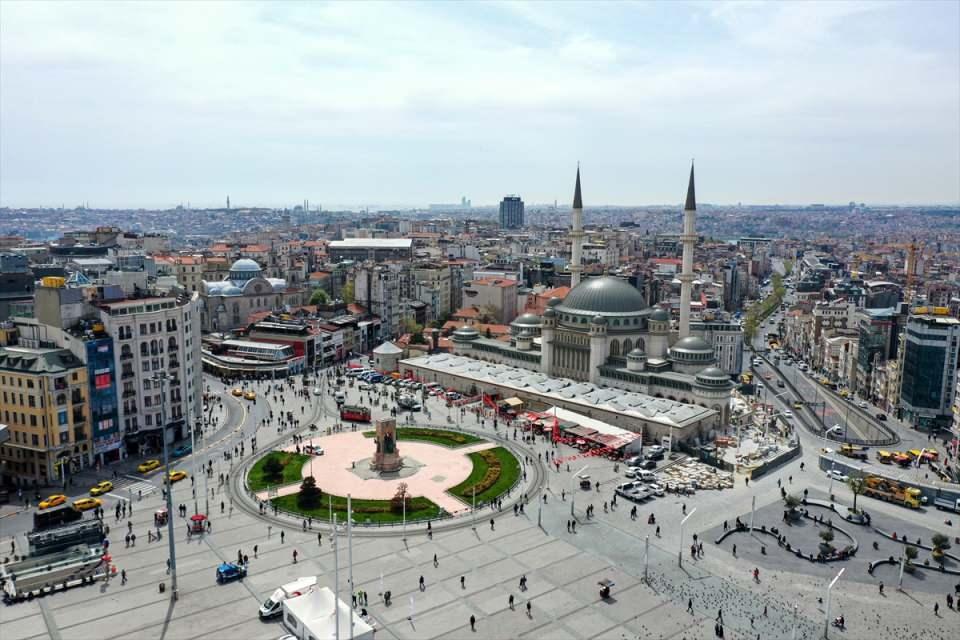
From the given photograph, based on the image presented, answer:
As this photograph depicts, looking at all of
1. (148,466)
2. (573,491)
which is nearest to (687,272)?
(573,491)

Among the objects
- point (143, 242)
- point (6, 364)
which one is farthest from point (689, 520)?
point (143, 242)

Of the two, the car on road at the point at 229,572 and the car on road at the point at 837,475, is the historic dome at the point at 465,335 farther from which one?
the car on road at the point at 229,572

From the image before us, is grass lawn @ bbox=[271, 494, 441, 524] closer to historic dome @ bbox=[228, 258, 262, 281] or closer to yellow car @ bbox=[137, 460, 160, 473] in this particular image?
yellow car @ bbox=[137, 460, 160, 473]

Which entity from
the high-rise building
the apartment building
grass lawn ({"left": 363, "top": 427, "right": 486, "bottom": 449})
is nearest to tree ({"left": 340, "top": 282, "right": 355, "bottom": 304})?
grass lawn ({"left": 363, "top": 427, "right": 486, "bottom": 449})

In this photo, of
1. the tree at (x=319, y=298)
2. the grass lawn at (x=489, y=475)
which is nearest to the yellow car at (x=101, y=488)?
the grass lawn at (x=489, y=475)

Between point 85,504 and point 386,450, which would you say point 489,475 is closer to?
point 386,450
